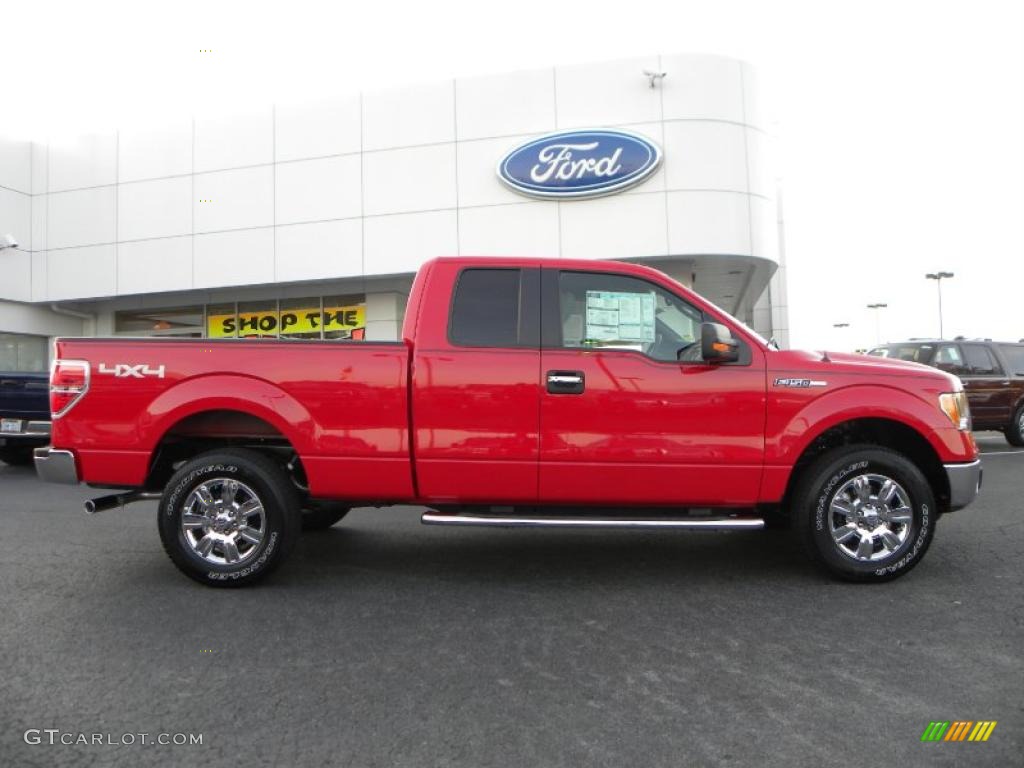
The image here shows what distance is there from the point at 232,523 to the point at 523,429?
1898 millimetres

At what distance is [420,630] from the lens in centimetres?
390

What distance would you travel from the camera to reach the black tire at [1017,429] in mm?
12570

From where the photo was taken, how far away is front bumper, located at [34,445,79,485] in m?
4.71

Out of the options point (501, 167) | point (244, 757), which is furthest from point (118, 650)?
point (501, 167)

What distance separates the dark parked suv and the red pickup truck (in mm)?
8599

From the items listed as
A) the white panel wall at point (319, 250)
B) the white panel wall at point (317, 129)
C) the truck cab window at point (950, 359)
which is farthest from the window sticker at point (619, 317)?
the white panel wall at point (317, 129)

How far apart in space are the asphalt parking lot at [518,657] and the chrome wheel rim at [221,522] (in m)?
0.25

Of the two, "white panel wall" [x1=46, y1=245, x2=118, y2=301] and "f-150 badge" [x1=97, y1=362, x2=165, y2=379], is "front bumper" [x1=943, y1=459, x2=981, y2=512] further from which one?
"white panel wall" [x1=46, y1=245, x2=118, y2=301]

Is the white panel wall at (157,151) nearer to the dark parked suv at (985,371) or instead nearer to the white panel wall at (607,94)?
the white panel wall at (607,94)

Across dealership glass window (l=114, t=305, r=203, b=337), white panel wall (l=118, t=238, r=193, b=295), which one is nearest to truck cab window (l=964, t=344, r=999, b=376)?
white panel wall (l=118, t=238, r=193, b=295)

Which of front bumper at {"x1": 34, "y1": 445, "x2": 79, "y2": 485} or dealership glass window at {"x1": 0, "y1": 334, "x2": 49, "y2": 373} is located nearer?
front bumper at {"x1": 34, "y1": 445, "x2": 79, "y2": 485}

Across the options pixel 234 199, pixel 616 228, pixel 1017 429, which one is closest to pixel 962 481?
pixel 1017 429

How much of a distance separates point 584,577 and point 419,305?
81.2 inches

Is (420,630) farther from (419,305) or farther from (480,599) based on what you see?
(419,305)
